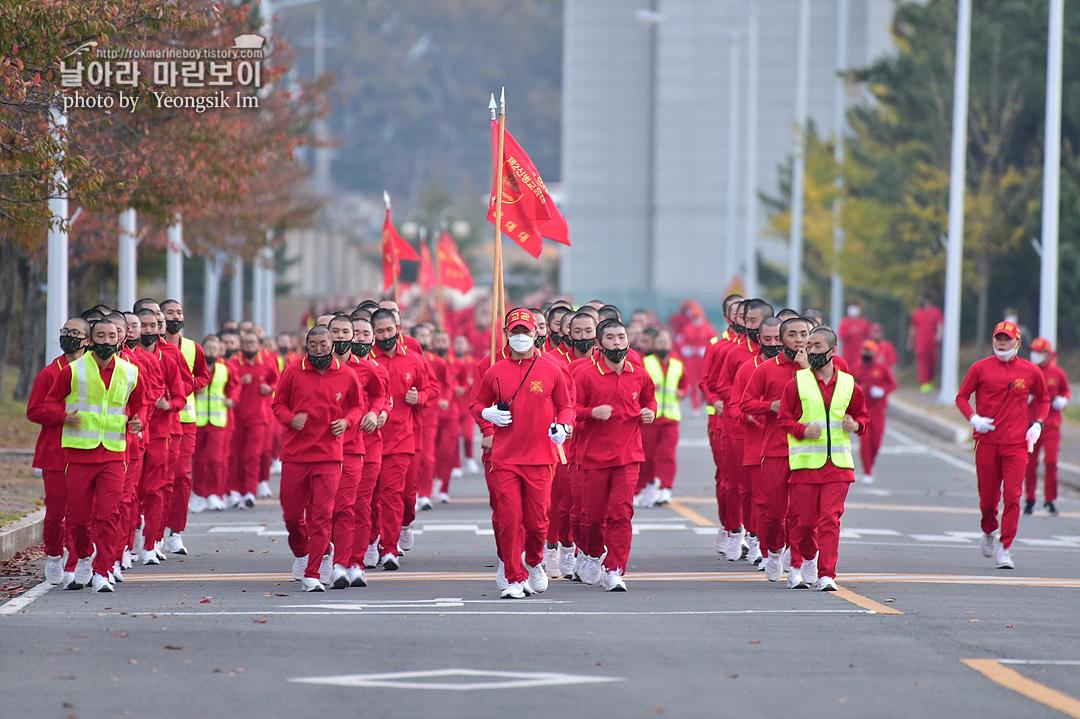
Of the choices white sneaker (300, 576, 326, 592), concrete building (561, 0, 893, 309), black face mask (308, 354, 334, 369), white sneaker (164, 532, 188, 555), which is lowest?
white sneaker (164, 532, 188, 555)

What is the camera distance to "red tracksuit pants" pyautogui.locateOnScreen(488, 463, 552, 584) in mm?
11680

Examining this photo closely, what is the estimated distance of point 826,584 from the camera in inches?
471

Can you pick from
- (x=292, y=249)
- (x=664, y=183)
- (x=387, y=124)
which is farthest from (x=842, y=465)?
(x=387, y=124)

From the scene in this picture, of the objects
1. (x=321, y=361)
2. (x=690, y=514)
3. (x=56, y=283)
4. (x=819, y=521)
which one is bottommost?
(x=690, y=514)

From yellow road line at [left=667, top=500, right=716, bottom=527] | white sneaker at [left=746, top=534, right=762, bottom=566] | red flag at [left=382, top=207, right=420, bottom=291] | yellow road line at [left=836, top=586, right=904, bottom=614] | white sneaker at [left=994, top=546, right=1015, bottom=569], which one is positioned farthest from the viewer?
red flag at [left=382, top=207, right=420, bottom=291]

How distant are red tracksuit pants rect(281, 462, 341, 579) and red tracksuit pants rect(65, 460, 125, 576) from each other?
1109 millimetres

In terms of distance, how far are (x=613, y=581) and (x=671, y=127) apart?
69.5 m

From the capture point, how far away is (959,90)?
110 ft

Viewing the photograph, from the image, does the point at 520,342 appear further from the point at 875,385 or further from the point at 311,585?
the point at 875,385

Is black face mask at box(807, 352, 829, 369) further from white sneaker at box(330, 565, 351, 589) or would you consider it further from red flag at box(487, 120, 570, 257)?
white sneaker at box(330, 565, 351, 589)

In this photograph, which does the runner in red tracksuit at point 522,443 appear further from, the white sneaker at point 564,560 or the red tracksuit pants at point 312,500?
the white sneaker at point 564,560

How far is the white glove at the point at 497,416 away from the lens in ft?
38.2

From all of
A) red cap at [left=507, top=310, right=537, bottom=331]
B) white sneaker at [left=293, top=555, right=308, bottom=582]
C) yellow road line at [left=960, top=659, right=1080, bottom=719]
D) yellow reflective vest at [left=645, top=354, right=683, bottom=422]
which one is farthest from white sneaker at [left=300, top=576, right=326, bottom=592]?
yellow reflective vest at [left=645, top=354, right=683, bottom=422]

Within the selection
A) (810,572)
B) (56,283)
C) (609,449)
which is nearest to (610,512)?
(609,449)
